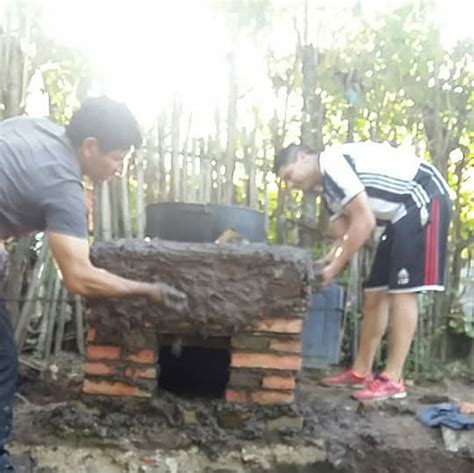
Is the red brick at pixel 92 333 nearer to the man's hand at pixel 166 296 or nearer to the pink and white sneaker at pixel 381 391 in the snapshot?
the man's hand at pixel 166 296

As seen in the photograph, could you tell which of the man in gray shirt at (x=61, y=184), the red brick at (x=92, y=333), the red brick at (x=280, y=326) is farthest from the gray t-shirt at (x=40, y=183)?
the red brick at (x=280, y=326)

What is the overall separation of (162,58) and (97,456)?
9.65ft

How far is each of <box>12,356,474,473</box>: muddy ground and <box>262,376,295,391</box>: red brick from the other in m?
0.08

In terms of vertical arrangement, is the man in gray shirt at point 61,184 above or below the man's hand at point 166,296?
above

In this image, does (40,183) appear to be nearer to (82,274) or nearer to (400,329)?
(82,274)

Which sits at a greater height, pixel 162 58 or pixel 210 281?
pixel 162 58

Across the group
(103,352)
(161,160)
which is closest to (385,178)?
(161,160)

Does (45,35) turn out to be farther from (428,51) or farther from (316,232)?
(428,51)

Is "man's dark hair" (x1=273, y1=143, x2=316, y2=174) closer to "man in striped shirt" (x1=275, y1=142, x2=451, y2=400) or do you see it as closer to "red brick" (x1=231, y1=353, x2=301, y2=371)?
"man in striped shirt" (x1=275, y1=142, x2=451, y2=400)

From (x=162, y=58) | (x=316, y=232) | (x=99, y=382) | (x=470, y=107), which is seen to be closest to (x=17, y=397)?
(x=99, y=382)

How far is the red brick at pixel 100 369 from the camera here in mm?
3246

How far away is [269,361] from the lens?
10.7 feet

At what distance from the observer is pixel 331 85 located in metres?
5.22

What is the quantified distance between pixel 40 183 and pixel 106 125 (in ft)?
0.87
